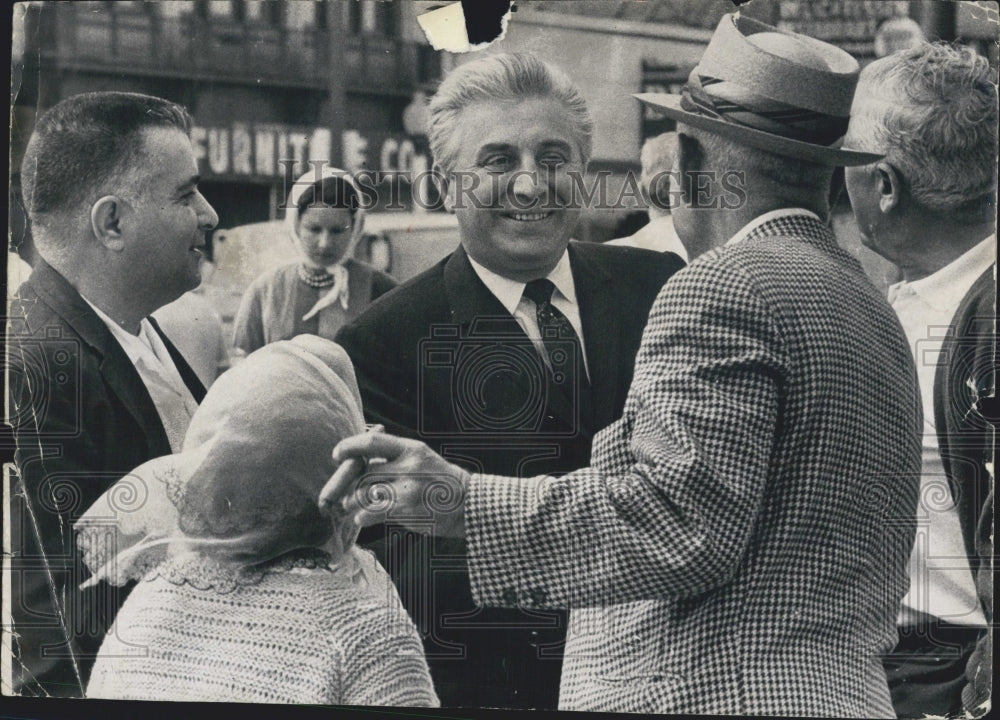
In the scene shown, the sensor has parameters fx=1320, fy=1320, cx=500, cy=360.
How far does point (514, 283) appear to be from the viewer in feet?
12.3

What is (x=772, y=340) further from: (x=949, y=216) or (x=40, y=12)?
(x=40, y=12)

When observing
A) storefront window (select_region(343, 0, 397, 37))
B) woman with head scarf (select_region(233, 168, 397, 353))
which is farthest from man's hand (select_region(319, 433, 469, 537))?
storefront window (select_region(343, 0, 397, 37))

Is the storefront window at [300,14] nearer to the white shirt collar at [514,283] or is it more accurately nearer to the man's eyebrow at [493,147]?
the man's eyebrow at [493,147]

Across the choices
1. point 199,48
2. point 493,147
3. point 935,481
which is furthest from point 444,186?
point 935,481

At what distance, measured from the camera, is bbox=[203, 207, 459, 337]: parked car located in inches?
148

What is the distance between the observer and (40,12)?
3.87 meters

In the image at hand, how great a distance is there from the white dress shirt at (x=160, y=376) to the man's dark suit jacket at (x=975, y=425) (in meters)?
2.14

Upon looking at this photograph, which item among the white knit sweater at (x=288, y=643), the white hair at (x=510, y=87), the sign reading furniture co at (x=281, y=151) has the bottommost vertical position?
the white knit sweater at (x=288, y=643)

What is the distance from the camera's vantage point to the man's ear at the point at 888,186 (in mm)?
3674

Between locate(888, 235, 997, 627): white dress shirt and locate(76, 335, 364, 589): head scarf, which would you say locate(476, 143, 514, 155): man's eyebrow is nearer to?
locate(76, 335, 364, 589): head scarf

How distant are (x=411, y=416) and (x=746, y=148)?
1.18m

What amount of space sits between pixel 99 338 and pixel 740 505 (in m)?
1.96

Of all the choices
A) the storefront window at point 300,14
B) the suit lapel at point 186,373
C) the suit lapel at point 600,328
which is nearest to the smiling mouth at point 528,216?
the suit lapel at point 600,328

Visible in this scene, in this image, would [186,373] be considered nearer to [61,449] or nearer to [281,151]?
[61,449]
